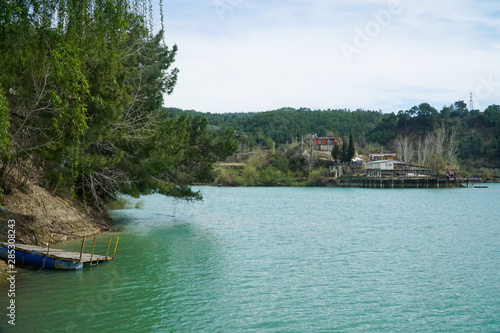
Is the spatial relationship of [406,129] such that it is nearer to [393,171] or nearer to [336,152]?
[336,152]

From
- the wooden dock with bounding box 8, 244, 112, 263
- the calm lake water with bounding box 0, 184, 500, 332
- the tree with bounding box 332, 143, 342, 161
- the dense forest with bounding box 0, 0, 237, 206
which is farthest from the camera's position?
the tree with bounding box 332, 143, 342, 161

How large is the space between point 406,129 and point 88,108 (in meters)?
157

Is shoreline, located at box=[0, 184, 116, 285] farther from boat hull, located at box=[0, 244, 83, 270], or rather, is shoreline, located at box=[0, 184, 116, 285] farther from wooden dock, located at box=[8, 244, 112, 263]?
wooden dock, located at box=[8, 244, 112, 263]

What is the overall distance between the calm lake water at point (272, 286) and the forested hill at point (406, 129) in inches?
4246

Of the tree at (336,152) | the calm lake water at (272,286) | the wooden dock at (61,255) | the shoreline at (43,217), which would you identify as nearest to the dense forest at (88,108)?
the shoreline at (43,217)

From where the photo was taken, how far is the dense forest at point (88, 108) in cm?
1141

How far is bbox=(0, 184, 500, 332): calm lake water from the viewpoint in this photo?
1274 centimetres

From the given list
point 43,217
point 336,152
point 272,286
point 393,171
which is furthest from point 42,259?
point 336,152

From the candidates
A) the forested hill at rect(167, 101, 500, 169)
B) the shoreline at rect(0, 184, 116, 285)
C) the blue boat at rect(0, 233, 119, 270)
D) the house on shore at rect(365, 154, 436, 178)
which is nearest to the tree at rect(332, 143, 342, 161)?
the house on shore at rect(365, 154, 436, 178)

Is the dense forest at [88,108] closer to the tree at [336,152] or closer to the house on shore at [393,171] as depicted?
the house on shore at [393,171]

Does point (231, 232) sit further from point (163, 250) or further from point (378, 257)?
point (378, 257)

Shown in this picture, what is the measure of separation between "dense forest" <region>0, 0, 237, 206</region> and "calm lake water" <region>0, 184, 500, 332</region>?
4.09m

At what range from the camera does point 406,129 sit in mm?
164125

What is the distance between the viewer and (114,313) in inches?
518
